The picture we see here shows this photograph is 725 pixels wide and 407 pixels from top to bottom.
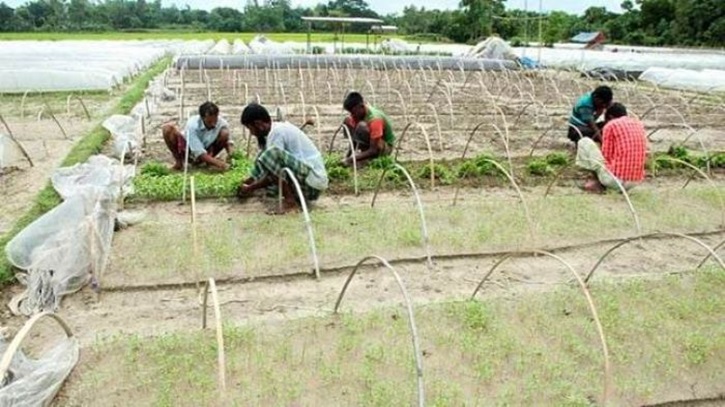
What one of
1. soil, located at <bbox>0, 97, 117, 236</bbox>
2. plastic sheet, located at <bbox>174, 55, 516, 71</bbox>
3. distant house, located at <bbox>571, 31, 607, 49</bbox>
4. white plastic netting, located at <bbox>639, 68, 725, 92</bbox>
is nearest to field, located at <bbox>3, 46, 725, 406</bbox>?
soil, located at <bbox>0, 97, 117, 236</bbox>

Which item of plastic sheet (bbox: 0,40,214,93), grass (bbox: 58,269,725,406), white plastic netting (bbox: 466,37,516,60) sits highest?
white plastic netting (bbox: 466,37,516,60)

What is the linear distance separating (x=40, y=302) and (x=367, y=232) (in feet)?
9.23

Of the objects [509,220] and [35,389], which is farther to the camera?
[509,220]

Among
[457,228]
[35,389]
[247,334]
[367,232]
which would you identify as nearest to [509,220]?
[457,228]

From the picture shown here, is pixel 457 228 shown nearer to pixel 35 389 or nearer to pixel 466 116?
pixel 35 389

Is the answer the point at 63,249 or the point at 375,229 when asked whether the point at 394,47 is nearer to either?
the point at 375,229

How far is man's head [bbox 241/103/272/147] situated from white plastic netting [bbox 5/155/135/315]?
1.47 meters

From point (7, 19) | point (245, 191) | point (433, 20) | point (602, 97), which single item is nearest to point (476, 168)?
point (602, 97)

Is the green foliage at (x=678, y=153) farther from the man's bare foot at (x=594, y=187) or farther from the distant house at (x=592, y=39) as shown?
the distant house at (x=592, y=39)

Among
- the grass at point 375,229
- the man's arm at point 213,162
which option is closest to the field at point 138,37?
the man's arm at point 213,162

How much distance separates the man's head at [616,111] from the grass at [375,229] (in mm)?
1074

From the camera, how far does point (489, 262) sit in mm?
5398

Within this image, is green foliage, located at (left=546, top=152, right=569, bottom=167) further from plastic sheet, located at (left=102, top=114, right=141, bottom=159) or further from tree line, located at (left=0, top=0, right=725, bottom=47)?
tree line, located at (left=0, top=0, right=725, bottom=47)

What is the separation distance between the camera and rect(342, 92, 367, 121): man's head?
7.39 m
